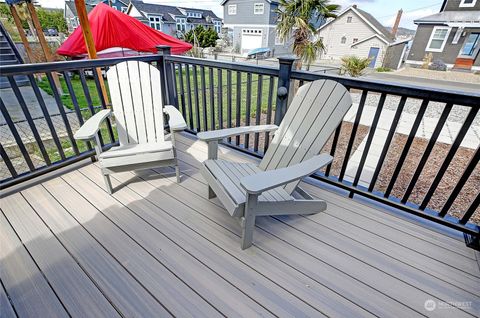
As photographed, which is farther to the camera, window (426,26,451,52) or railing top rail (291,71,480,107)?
window (426,26,451,52)

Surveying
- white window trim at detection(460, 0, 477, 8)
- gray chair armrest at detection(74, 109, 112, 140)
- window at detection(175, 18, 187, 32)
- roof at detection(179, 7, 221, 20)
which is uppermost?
roof at detection(179, 7, 221, 20)

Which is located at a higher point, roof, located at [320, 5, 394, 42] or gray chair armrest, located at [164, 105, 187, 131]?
roof, located at [320, 5, 394, 42]

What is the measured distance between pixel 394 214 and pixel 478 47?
18.2m

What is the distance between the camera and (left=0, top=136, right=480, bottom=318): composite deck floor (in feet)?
3.81

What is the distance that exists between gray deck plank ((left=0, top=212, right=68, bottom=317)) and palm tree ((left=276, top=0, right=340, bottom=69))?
7.35 meters

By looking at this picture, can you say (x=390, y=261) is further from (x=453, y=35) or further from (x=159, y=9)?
(x=159, y=9)

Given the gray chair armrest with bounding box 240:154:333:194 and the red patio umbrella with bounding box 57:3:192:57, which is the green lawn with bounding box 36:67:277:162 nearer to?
the gray chair armrest with bounding box 240:154:333:194

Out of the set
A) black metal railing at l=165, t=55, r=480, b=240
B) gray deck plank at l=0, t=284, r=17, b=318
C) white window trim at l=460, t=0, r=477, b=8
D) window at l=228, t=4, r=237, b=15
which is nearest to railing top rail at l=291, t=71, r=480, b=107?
black metal railing at l=165, t=55, r=480, b=240

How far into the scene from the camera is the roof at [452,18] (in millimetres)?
12648

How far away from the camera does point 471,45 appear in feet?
44.1

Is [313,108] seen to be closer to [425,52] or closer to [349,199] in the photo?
[349,199]

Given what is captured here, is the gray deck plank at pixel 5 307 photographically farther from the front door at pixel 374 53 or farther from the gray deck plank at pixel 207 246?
the front door at pixel 374 53

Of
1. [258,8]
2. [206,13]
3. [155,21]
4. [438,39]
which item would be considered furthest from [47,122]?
[206,13]

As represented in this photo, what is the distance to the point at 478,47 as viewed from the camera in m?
13.2
